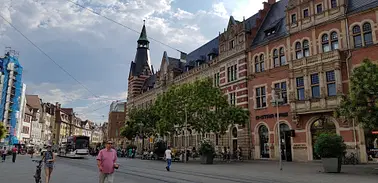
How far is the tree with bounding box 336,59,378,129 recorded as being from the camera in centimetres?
1789

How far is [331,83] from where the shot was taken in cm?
2809

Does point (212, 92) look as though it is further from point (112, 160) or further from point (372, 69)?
point (112, 160)

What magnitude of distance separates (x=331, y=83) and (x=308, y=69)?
8.01 ft

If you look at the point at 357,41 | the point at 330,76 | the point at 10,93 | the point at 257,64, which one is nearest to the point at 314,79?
the point at 330,76

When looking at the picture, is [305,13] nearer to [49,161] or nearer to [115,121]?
[49,161]

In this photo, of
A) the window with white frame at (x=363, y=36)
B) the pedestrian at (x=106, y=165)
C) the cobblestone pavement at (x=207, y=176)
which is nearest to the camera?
the pedestrian at (x=106, y=165)

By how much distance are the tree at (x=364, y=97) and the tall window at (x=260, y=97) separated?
15.7 m

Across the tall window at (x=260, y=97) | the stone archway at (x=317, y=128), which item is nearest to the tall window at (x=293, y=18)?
the tall window at (x=260, y=97)

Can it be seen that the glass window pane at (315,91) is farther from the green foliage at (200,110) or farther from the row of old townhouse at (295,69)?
the green foliage at (200,110)

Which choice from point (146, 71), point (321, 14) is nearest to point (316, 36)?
point (321, 14)

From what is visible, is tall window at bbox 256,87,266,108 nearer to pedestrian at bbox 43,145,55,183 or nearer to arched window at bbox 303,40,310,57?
arched window at bbox 303,40,310,57

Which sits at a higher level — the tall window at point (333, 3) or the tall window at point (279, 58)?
the tall window at point (333, 3)

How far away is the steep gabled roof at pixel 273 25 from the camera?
34956 millimetres

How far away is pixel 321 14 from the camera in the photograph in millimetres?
29781
